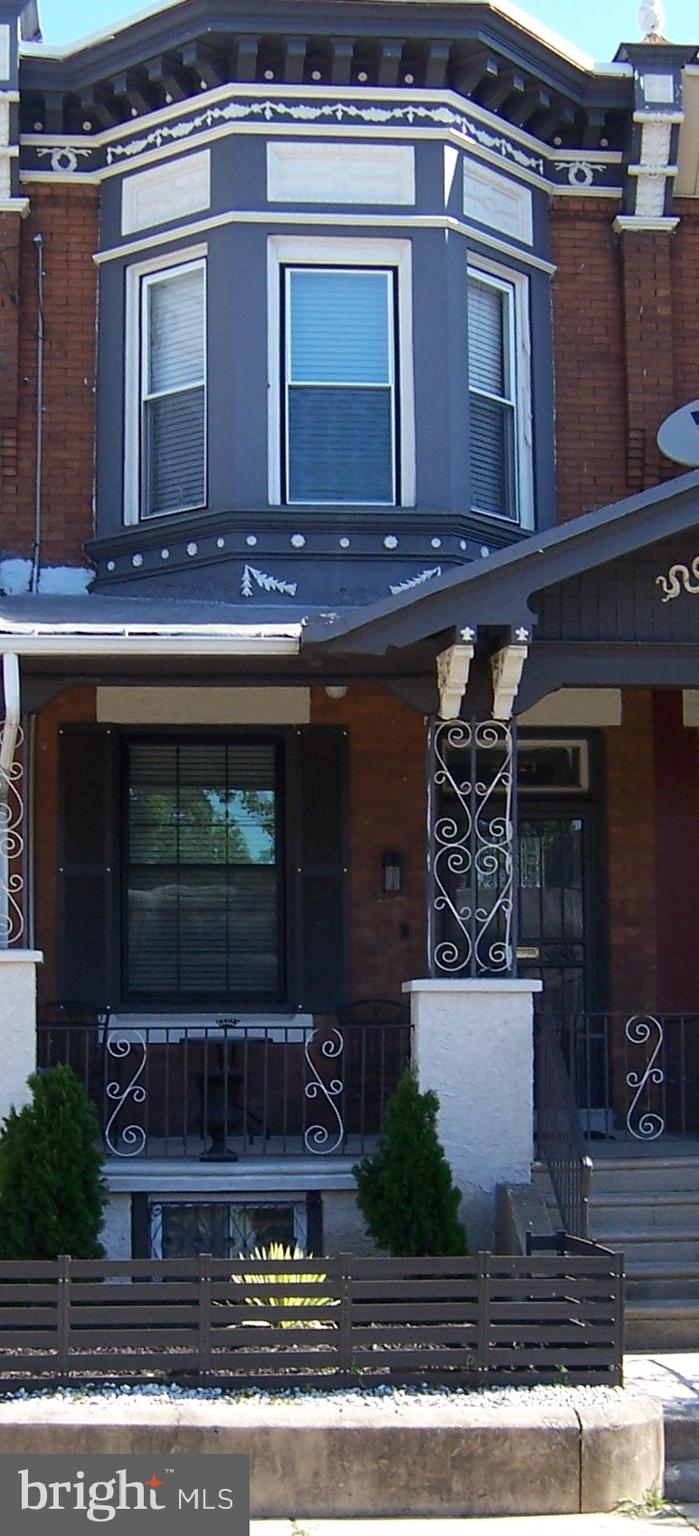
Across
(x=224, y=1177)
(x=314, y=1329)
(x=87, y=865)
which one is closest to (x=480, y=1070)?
(x=224, y=1177)

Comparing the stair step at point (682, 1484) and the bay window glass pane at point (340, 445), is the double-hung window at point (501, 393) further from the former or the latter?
the stair step at point (682, 1484)

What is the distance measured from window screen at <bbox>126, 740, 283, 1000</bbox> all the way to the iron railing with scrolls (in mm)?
2125

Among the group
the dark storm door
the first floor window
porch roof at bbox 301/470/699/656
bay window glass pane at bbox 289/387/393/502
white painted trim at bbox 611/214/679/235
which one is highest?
white painted trim at bbox 611/214/679/235

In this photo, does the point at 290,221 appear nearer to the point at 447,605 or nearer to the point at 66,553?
the point at 66,553

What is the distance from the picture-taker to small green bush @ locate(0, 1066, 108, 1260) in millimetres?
8867

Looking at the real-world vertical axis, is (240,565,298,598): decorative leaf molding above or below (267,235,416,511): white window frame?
below

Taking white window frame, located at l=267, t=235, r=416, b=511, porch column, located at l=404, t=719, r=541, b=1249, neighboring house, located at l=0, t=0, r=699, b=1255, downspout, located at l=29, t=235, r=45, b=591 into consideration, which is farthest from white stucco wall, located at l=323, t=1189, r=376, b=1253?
downspout, located at l=29, t=235, r=45, b=591

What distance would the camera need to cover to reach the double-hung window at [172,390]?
11805 mm

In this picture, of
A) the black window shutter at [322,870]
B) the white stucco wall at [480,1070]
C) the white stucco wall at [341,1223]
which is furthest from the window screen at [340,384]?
the white stucco wall at [341,1223]

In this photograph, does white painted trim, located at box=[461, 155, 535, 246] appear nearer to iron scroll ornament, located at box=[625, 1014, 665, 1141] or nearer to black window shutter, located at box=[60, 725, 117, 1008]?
black window shutter, located at box=[60, 725, 117, 1008]

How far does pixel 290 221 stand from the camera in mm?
11664

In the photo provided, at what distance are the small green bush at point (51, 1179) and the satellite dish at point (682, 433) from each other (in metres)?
5.50

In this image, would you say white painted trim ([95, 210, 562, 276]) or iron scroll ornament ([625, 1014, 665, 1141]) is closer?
iron scroll ornament ([625, 1014, 665, 1141])

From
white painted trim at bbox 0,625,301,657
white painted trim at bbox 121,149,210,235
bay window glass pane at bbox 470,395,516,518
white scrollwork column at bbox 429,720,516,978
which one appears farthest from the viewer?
bay window glass pane at bbox 470,395,516,518
